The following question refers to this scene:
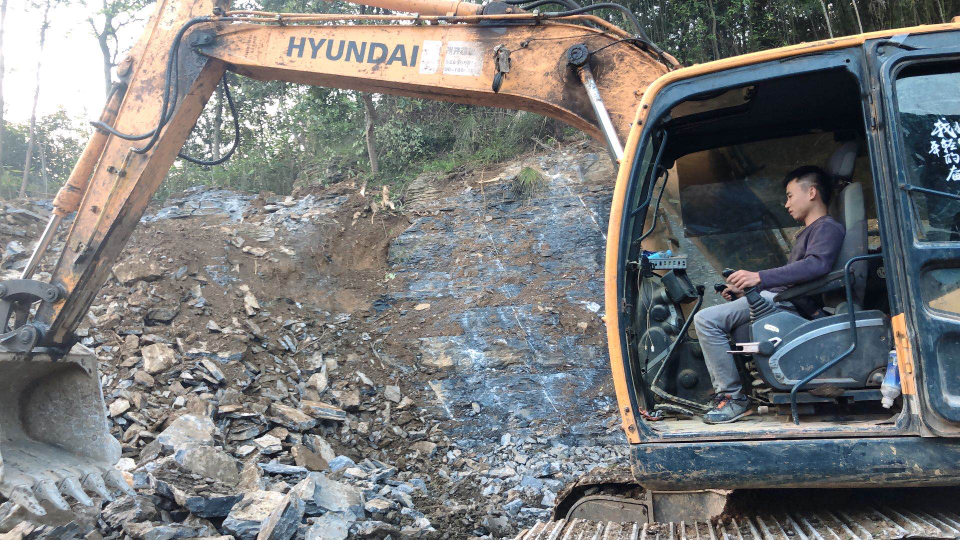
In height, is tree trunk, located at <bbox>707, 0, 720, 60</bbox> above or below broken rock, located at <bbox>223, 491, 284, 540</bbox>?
above

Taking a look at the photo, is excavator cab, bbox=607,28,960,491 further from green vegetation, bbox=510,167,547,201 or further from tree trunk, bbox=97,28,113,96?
tree trunk, bbox=97,28,113,96

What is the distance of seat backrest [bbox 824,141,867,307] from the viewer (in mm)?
2771

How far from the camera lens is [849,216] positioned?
2.95 metres

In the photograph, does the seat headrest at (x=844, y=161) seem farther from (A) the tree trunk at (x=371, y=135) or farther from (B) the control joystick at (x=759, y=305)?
(A) the tree trunk at (x=371, y=135)

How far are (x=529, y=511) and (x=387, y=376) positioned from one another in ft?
8.95

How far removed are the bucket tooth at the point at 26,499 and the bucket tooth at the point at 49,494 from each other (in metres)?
0.06

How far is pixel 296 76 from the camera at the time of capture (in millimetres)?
4164

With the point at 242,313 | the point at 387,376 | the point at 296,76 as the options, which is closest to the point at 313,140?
the point at 242,313

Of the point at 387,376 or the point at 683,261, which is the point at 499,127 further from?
the point at 683,261

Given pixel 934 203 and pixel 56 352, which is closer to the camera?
pixel 934 203

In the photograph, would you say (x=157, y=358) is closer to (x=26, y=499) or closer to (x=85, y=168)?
(x=85, y=168)

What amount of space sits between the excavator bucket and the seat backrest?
3.92 m

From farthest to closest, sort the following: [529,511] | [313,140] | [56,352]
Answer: [313,140] < [529,511] < [56,352]

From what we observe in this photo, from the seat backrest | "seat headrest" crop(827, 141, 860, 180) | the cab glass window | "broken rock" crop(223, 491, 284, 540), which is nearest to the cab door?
the cab glass window
